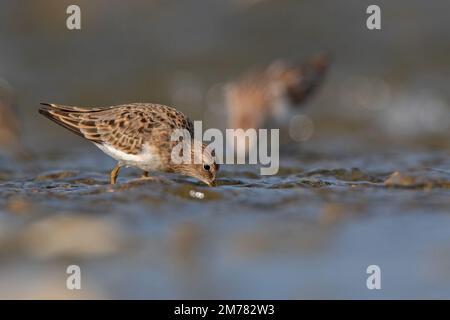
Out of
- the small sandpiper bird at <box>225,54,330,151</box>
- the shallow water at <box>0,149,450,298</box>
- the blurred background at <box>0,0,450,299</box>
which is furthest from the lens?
the small sandpiper bird at <box>225,54,330,151</box>

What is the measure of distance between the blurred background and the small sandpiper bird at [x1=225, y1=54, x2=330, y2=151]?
30.8 inches

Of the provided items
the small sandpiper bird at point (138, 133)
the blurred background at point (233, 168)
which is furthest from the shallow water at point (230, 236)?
the small sandpiper bird at point (138, 133)

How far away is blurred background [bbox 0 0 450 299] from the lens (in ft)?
20.8

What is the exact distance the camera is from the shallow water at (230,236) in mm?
6125

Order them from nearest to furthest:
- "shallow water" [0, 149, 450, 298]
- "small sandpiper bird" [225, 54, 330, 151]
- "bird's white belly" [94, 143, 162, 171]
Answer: "shallow water" [0, 149, 450, 298], "bird's white belly" [94, 143, 162, 171], "small sandpiper bird" [225, 54, 330, 151]

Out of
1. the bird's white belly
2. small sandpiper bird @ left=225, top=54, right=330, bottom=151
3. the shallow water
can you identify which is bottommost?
the shallow water

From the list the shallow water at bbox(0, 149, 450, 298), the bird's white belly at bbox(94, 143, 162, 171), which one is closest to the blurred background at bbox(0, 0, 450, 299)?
the shallow water at bbox(0, 149, 450, 298)

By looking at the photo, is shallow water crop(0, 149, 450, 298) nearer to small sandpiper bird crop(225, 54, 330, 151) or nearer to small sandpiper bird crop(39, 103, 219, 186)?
small sandpiper bird crop(39, 103, 219, 186)

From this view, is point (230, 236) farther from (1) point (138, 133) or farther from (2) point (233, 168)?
(2) point (233, 168)

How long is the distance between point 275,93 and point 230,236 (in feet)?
24.7

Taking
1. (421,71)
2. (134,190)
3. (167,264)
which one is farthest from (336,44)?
(167,264)

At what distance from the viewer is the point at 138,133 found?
912 cm

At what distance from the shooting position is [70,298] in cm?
607

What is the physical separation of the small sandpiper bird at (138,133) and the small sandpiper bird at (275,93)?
15.5 ft
